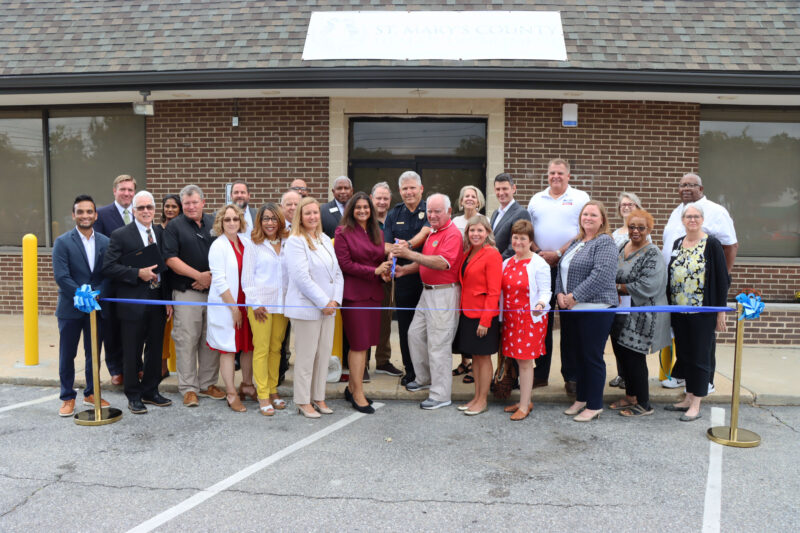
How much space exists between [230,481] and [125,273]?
219 cm

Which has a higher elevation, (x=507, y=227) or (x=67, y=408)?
(x=507, y=227)

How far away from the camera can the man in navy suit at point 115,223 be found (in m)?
5.73

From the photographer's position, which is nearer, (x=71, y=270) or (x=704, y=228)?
(x=71, y=270)

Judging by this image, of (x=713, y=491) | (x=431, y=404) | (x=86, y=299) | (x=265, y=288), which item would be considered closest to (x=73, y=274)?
(x=86, y=299)

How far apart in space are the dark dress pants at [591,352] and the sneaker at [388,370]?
2003 mm

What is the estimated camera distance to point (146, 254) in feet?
17.3

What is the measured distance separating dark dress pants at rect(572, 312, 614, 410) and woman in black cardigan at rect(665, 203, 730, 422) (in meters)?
0.69

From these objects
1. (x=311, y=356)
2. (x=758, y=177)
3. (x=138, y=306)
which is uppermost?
(x=758, y=177)

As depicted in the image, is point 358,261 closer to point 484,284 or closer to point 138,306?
point 484,284

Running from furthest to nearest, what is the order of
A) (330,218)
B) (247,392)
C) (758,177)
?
1. (758,177)
2. (330,218)
3. (247,392)

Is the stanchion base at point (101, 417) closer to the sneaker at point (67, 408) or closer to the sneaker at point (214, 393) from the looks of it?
the sneaker at point (67, 408)

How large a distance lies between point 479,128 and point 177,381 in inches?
218

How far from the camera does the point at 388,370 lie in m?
6.58

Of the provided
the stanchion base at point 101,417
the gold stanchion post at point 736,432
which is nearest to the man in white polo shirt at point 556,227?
the gold stanchion post at point 736,432
